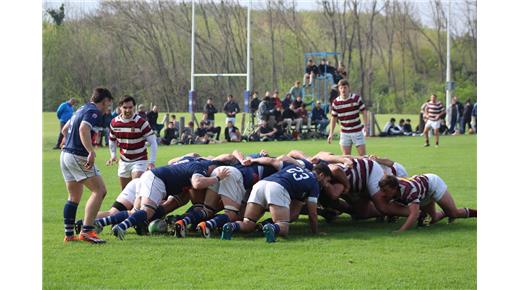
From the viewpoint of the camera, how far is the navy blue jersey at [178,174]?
8.84 meters

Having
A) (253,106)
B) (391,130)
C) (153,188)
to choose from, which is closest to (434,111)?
(391,130)

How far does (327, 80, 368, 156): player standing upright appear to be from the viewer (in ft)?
46.4

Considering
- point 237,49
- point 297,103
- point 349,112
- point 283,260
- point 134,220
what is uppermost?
point 237,49

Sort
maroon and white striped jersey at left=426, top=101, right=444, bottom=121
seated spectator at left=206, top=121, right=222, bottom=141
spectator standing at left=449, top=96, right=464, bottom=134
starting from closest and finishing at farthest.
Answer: maroon and white striped jersey at left=426, top=101, right=444, bottom=121, seated spectator at left=206, top=121, right=222, bottom=141, spectator standing at left=449, top=96, right=464, bottom=134

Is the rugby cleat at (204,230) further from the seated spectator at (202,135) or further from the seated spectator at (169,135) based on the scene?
the seated spectator at (202,135)

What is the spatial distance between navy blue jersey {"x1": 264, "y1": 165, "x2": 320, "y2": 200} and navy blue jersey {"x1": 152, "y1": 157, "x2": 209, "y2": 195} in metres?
0.78

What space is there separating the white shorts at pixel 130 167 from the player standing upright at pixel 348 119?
459cm

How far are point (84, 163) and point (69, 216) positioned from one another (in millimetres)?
577

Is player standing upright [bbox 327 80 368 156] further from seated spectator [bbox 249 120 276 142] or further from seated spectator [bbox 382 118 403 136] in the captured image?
seated spectator [bbox 382 118 403 136]

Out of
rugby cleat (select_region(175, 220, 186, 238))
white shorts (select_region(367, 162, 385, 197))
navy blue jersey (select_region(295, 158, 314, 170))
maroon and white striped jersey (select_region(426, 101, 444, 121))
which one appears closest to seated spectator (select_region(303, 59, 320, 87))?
maroon and white striped jersey (select_region(426, 101, 444, 121))

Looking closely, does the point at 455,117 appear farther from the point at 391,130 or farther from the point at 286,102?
the point at 286,102

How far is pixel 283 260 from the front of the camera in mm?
7379

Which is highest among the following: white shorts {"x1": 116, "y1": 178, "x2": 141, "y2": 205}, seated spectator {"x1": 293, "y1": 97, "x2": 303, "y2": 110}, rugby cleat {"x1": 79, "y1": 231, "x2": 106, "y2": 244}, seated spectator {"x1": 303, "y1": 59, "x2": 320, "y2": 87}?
seated spectator {"x1": 303, "y1": 59, "x2": 320, "y2": 87}
